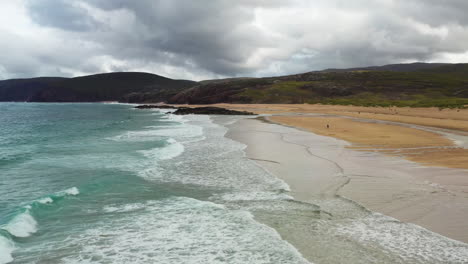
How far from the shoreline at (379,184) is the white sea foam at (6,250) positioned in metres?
6.37

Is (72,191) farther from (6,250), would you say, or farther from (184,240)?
(184,240)

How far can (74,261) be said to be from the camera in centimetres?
698

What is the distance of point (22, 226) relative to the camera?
903 cm

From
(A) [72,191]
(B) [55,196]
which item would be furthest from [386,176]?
(B) [55,196]

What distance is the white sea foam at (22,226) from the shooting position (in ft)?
28.4

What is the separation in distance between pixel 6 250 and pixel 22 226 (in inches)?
58.8

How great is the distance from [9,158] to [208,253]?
20.3 metres

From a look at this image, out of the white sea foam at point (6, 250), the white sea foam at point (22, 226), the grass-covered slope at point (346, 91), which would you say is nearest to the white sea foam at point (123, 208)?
the white sea foam at point (22, 226)

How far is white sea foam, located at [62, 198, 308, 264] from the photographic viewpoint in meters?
6.97

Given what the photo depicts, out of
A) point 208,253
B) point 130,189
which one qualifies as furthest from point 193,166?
point 208,253

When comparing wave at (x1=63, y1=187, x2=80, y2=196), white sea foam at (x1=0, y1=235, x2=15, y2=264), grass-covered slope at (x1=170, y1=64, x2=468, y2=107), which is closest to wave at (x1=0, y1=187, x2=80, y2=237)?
white sea foam at (x1=0, y1=235, x2=15, y2=264)

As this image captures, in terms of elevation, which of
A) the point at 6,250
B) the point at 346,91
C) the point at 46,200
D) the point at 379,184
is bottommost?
the point at 6,250

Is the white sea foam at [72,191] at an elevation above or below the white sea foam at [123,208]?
above

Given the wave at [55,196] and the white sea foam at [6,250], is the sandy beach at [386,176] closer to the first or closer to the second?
the white sea foam at [6,250]
